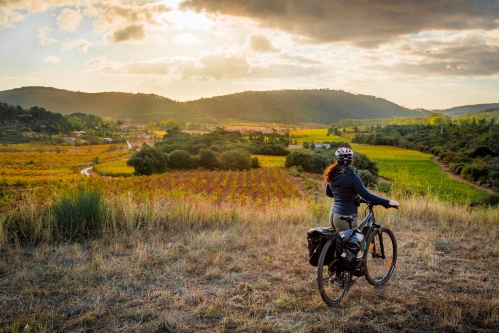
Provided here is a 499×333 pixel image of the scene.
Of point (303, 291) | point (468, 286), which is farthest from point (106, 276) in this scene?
point (468, 286)

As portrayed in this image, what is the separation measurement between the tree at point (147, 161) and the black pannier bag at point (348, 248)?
2467 inches

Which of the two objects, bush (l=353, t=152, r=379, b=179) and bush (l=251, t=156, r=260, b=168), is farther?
bush (l=251, t=156, r=260, b=168)

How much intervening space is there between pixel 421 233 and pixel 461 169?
218 feet

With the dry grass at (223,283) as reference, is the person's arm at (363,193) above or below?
above

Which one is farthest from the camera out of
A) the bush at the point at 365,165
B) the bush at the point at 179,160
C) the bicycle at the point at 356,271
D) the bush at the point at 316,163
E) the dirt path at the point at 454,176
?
the bush at the point at 179,160

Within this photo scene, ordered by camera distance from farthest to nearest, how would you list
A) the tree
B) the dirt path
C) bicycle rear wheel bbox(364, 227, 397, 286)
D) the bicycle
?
1. the tree
2. the dirt path
3. bicycle rear wheel bbox(364, 227, 397, 286)
4. the bicycle

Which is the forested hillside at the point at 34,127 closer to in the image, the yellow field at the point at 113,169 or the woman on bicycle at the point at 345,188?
the yellow field at the point at 113,169

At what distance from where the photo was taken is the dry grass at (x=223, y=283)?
12.6ft

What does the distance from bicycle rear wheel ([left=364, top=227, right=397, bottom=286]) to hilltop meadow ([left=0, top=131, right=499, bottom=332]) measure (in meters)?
0.17

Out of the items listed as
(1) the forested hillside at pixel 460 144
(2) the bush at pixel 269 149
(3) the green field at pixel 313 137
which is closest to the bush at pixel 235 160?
(2) the bush at pixel 269 149

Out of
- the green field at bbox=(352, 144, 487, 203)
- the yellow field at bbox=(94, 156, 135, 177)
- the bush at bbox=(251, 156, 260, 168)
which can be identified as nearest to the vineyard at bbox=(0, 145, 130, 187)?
the yellow field at bbox=(94, 156, 135, 177)

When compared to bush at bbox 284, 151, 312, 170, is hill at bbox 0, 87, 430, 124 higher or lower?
higher

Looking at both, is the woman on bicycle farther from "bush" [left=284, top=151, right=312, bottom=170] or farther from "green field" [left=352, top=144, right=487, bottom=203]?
"bush" [left=284, top=151, right=312, bottom=170]

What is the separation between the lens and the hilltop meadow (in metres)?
3.90
